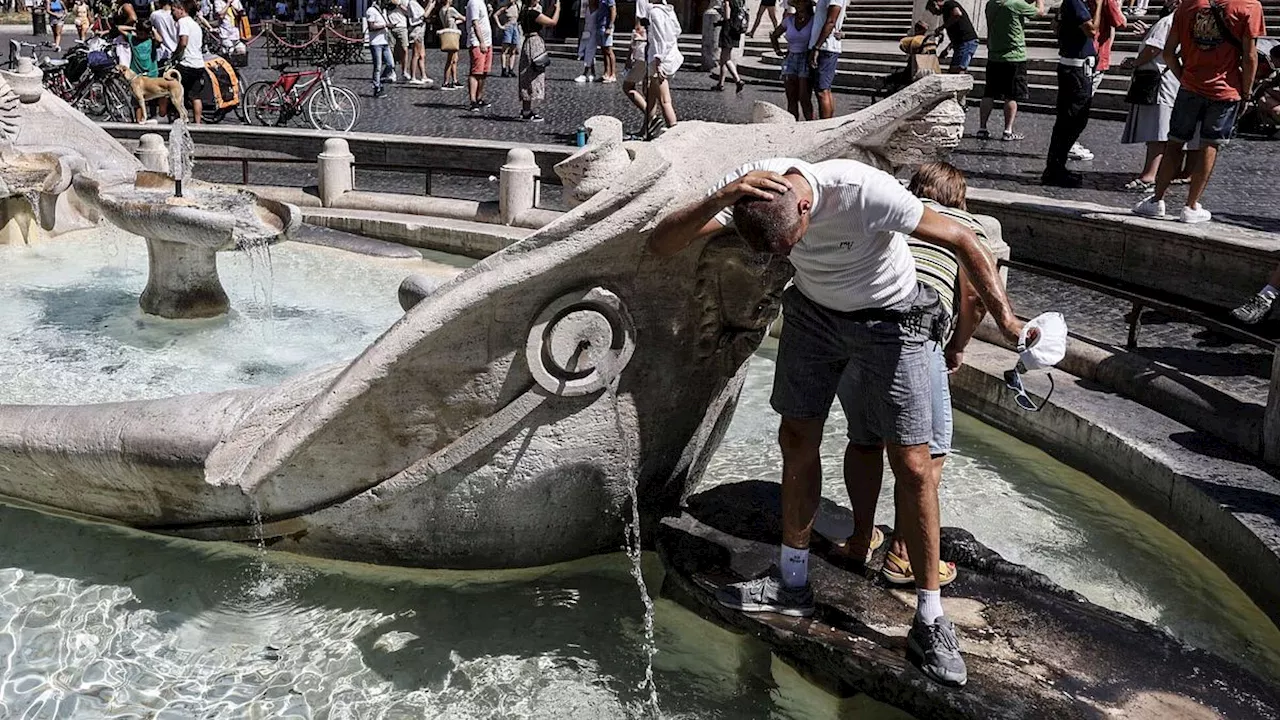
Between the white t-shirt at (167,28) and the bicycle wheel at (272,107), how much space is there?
1.13 metres

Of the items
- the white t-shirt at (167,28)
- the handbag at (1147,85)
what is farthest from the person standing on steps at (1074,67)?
the white t-shirt at (167,28)

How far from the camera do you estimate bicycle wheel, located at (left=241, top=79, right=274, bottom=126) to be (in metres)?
13.9

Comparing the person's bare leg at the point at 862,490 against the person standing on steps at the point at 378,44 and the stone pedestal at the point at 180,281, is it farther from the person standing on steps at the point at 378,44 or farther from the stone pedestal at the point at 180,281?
the person standing on steps at the point at 378,44

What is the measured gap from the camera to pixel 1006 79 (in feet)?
34.8

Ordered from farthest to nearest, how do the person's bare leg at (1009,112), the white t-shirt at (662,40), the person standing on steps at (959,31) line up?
1. the person standing on steps at (959,31)
2. the white t-shirt at (662,40)
3. the person's bare leg at (1009,112)

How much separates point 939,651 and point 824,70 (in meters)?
8.21

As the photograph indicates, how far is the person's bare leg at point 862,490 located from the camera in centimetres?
328

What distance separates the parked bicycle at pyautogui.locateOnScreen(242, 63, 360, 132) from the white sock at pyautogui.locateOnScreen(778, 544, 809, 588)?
1139 cm

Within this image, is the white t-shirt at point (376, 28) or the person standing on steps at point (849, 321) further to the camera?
the white t-shirt at point (376, 28)

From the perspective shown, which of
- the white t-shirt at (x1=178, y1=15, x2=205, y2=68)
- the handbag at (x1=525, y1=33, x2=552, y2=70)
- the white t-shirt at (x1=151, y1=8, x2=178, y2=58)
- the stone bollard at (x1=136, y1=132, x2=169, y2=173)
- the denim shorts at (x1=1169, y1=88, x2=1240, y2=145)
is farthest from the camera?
the handbag at (x1=525, y1=33, x2=552, y2=70)

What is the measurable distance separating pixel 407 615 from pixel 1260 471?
114 inches

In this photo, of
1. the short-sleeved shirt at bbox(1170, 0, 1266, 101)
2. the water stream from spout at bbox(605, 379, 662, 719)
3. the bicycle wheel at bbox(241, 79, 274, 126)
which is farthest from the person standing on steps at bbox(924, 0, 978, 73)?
the water stream from spout at bbox(605, 379, 662, 719)

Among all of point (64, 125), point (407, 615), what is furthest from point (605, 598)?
point (64, 125)

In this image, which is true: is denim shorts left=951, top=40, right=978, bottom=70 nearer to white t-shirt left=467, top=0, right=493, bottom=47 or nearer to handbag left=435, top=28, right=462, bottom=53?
white t-shirt left=467, top=0, right=493, bottom=47
